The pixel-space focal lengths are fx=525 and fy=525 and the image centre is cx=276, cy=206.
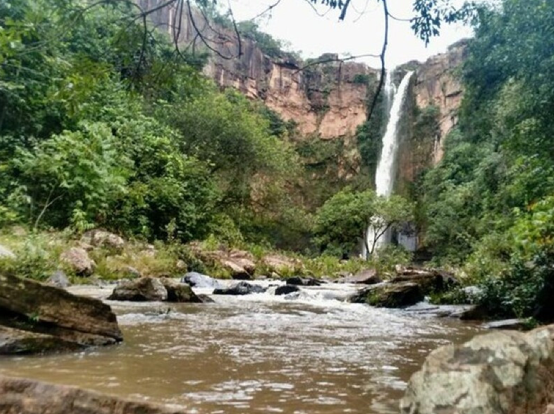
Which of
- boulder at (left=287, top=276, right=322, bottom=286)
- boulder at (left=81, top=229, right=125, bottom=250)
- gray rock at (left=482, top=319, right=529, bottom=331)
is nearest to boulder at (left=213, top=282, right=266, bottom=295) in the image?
boulder at (left=287, top=276, right=322, bottom=286)

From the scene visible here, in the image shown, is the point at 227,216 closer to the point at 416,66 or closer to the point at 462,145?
the point at 462,145

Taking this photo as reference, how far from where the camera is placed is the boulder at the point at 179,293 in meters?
9.66

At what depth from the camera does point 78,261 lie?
13203 mm

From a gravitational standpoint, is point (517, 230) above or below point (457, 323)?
above

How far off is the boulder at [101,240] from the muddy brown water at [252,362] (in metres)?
8.89

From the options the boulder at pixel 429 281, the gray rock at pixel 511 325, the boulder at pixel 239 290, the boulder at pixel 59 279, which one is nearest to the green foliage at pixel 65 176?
the boulder at pixel 59 279

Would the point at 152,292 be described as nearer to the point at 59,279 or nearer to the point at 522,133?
the point at 59,279

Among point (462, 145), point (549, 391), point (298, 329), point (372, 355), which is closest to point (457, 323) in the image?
point (298, 329)

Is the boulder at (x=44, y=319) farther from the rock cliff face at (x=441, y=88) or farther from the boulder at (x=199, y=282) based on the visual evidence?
the rock cliff face at (x=441, y=88)

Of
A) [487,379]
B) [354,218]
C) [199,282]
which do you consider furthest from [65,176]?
[354,218]

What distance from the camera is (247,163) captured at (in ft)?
91.2

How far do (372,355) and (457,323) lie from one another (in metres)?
3.82

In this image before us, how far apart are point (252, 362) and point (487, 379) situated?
7.86 ft

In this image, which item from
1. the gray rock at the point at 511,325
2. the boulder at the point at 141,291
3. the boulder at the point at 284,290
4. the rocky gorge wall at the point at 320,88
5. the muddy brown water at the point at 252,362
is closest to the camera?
the muddy brown water at the point at 252,362
